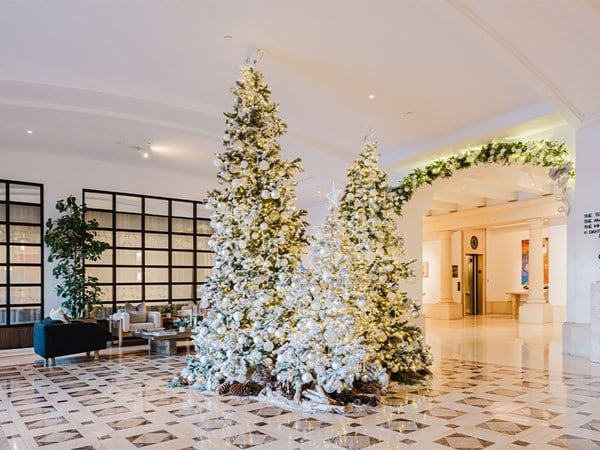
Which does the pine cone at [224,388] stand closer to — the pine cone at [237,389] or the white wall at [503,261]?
the pine cone at [237,389]

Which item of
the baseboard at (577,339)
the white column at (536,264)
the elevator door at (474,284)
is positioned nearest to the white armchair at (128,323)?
the baseboard at (577,339)

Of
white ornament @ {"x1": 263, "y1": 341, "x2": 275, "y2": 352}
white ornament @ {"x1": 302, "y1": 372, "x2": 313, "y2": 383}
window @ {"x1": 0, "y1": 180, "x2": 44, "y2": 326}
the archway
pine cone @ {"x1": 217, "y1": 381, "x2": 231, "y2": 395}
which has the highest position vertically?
the archway

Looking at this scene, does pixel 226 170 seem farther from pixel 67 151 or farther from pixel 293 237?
pixel 67 151

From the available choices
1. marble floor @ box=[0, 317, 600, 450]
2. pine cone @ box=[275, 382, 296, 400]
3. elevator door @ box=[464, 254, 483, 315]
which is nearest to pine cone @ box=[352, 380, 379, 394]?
marble floor @ box=[0, 317, 600, 450]

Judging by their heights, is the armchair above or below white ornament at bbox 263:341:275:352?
below

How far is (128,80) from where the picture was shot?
23.3ft

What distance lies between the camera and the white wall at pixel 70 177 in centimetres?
1023

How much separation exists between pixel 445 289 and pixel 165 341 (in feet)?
35.4

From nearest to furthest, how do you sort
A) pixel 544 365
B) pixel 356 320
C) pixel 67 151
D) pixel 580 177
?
1. pixel 356 320
2. pixel 544 365
3. pixel 580 177
4. pixel 67 151

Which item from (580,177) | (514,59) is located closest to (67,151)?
(514,59)

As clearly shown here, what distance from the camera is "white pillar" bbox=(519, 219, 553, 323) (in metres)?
14.3

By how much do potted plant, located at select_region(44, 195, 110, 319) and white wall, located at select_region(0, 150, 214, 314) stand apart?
0.84 ft

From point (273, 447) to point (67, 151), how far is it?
8530mm

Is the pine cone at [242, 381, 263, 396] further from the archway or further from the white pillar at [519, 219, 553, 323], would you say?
the white pillar at [519, 219, 553, 323]
